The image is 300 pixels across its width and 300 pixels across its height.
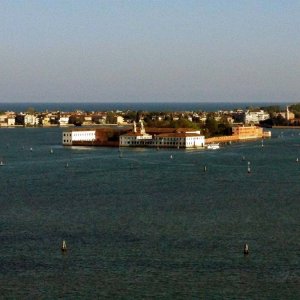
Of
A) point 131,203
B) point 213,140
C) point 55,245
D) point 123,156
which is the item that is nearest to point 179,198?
point 131,203

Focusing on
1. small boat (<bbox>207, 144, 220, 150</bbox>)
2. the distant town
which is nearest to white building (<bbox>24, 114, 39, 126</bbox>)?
the distant town

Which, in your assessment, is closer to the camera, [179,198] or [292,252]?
[292,252]

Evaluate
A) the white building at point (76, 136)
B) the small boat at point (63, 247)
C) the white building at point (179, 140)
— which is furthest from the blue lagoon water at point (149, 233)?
the white building at point (76, 136)

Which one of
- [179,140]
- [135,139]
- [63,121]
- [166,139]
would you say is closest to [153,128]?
[135,139]

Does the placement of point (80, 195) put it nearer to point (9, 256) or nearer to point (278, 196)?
point (278, 196)

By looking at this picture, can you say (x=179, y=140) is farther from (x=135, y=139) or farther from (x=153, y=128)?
(x=153, y=128)

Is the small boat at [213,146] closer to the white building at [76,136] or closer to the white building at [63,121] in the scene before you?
the white building at [76,136]
